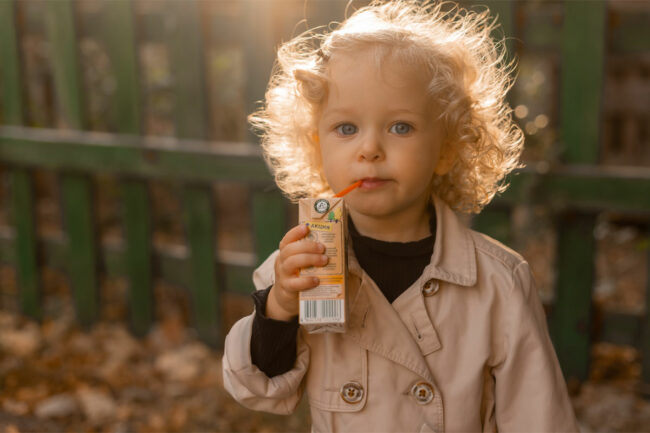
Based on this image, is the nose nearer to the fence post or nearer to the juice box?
the juice box

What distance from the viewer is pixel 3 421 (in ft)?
7.74

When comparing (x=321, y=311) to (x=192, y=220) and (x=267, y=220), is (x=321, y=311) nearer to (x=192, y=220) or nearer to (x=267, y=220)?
(x=267, y=220)

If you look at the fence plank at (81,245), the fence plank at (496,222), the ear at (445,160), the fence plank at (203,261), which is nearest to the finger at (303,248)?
the ear at (445,160)

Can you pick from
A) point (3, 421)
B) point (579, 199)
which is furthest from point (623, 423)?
point (3, 421)

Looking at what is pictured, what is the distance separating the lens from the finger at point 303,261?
1425mm

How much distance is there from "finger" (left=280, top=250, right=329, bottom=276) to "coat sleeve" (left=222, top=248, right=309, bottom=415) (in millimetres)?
249

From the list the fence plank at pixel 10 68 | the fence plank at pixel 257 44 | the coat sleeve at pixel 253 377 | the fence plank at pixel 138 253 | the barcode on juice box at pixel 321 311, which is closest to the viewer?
the barcode on juice box at pixel 321 311

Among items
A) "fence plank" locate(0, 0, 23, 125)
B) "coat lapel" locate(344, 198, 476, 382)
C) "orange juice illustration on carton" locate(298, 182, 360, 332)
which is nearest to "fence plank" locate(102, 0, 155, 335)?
"fence plank" locate(0, 0, 23, 125)

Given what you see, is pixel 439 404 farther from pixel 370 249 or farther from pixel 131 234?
pixel 131 234

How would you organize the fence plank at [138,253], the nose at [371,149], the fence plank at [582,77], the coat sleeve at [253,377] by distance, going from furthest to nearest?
the fence plank at [138,253] → the fence plank at [582,77] → the coat sleeve at [253,377] → the nose at [371,149]

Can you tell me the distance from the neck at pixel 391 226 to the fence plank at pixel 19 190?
282 cm

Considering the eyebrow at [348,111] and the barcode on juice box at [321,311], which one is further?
the eyebrow at [348,111]

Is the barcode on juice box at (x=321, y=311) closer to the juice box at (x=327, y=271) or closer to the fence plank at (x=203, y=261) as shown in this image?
the juice box at (x=327, y=271)

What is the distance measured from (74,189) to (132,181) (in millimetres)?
419
